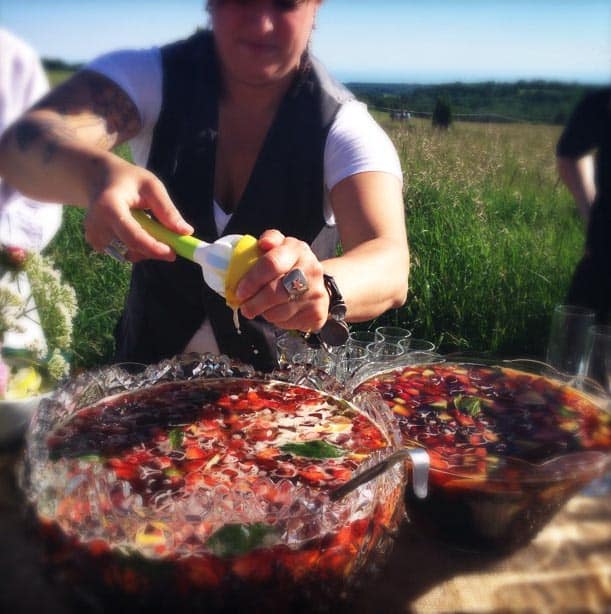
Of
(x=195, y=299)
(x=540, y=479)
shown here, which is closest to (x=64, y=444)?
(x=540, y=479)

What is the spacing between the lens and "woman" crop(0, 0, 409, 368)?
47.1 inches

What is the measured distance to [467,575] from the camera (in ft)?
2.15

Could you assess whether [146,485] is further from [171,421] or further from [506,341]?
[506,341]

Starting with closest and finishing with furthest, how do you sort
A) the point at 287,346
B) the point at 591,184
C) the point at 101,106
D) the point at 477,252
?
the point at 101,106, the point at 287,346, the point at 591,184, the point at 477,252

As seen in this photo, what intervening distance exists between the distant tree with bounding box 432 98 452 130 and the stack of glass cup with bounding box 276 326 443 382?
663 millimetres

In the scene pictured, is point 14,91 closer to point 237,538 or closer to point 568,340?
point 237,538

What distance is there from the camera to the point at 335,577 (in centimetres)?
57

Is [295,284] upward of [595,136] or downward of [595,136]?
downward

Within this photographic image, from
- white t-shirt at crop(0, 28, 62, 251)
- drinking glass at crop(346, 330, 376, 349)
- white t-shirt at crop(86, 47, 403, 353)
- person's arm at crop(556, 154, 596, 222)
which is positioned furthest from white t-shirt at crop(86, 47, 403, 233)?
person's arm at crop(556, 154, 596, 222)

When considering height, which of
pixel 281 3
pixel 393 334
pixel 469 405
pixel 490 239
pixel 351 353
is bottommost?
pixel 393 334

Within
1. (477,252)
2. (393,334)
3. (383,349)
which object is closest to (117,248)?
(383,349)

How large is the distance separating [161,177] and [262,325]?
417 millimetres

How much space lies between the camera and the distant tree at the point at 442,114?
6.37 feet

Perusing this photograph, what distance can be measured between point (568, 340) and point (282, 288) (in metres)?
1.04
